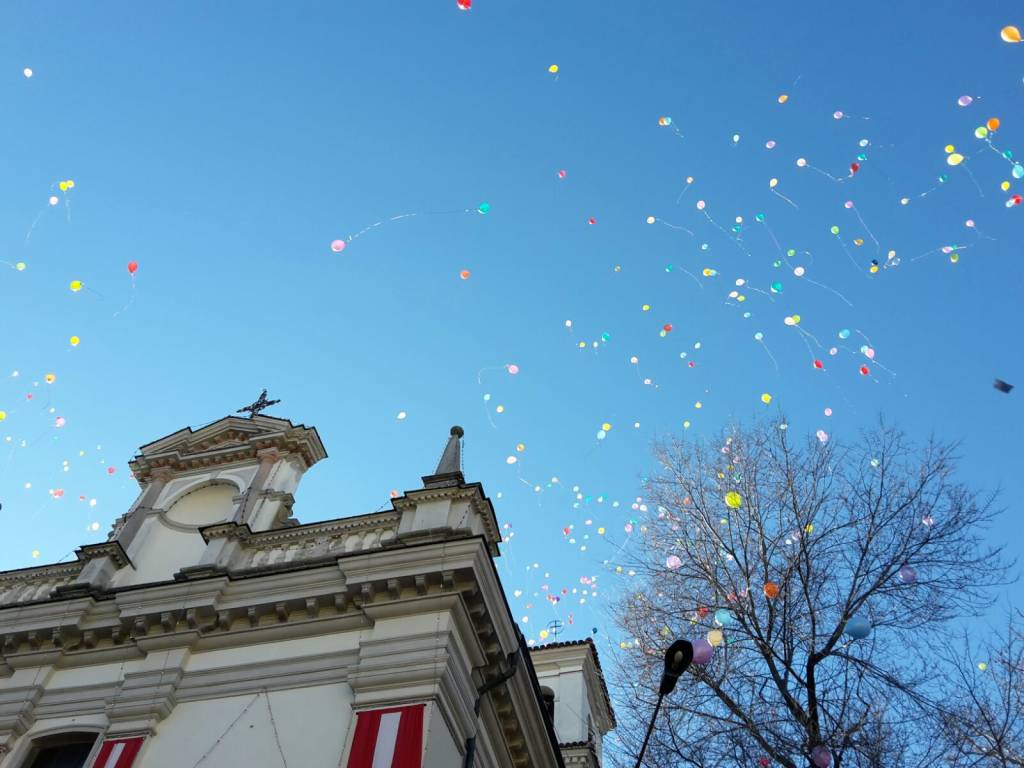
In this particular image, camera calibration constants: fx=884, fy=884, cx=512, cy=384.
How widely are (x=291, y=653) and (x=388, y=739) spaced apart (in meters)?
2.48

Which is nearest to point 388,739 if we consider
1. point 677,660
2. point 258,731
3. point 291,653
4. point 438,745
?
point 438,745

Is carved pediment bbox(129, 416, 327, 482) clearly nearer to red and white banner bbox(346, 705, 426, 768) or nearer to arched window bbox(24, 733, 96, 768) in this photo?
arched window bbox(24, 733, 96, 768)

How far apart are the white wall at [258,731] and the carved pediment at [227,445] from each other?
613 cm

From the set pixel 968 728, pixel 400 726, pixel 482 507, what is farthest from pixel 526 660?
pixel 968 728

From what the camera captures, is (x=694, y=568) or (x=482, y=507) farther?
(x=694, y=568)

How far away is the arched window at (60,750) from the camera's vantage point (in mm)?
13109

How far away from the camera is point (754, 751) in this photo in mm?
12820

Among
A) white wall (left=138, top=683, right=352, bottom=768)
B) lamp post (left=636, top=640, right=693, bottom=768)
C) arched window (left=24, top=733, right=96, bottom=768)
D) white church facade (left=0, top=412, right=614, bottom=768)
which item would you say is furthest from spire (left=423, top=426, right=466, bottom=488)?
arched window (left=24, top=733, right=96, bottom=768)

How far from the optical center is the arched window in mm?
13109

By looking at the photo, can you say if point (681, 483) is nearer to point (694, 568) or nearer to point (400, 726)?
point (694, 568)

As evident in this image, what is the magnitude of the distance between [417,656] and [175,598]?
14.0 feet

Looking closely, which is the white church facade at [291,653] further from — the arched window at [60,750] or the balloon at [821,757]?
the balloon at [821,757]

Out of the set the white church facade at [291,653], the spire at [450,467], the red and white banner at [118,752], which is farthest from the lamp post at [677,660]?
the red and white banner at [118,752]

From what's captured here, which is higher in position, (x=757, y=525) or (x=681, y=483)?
(x=681, y=483)
